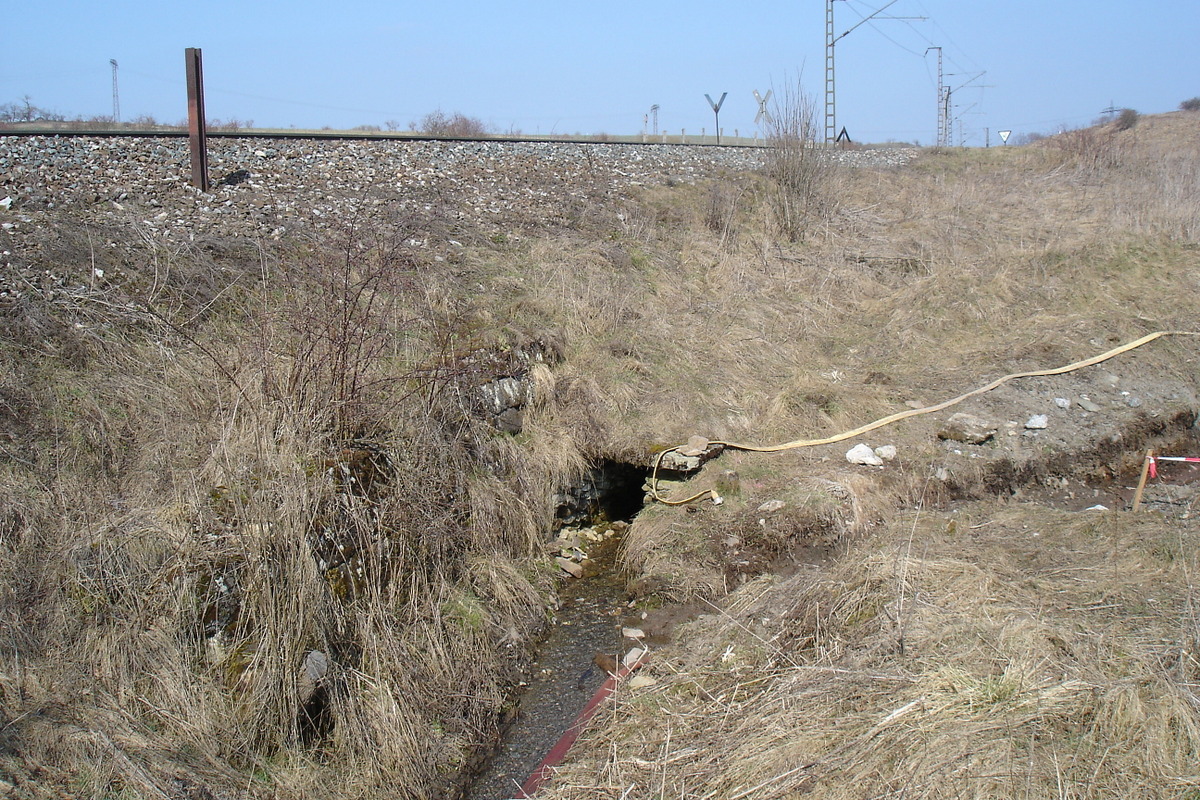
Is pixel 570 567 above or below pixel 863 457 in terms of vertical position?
below

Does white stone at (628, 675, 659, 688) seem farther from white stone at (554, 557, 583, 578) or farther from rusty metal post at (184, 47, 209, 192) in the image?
rusty metal post at (184, 47, 209, 192)

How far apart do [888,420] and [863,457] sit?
71 cm

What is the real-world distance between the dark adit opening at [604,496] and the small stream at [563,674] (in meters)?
0.47

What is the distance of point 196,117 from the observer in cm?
736

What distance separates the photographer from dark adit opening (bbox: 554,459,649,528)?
20.9 feet

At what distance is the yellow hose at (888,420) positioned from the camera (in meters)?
6.33

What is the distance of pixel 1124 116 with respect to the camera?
23688 mm

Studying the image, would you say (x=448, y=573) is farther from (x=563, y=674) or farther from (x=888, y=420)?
(x=888, y=420)

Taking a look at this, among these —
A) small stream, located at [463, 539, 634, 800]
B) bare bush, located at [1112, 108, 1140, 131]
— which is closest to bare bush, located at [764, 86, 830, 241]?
small stream, located at [463, 539, 634, 800]

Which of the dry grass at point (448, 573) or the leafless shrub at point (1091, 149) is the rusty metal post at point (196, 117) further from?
the leafless shrub at point (1091, 149)

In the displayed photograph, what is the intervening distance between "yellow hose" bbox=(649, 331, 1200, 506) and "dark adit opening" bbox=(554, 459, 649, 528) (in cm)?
26

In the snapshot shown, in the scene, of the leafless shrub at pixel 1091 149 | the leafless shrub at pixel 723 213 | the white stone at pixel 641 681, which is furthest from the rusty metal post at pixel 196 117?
the leafless shrub at pixel 1091 149

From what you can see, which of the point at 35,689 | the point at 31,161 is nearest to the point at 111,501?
the point at 35,689

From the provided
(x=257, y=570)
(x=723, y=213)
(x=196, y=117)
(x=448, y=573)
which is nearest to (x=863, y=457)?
(x=448, y=573)
